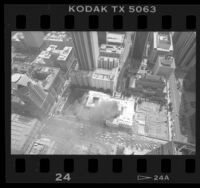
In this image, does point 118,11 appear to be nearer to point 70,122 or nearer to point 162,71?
point 70,122

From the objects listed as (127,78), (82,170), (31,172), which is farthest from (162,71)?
(31,172)

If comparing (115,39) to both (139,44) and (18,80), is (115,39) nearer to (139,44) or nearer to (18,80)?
(139,44)

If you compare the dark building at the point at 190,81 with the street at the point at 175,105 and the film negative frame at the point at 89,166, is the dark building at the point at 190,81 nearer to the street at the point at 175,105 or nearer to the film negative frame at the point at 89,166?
the street at the point at 175,105

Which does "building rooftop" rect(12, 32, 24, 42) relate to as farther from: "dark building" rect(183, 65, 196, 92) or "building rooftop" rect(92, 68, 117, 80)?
"dark building" rect(183, 65, 196, 92)

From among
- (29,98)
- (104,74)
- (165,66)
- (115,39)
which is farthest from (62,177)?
(115,39)

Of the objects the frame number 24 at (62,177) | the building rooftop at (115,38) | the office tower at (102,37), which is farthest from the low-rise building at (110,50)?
the frame number 24 at (62,177)
